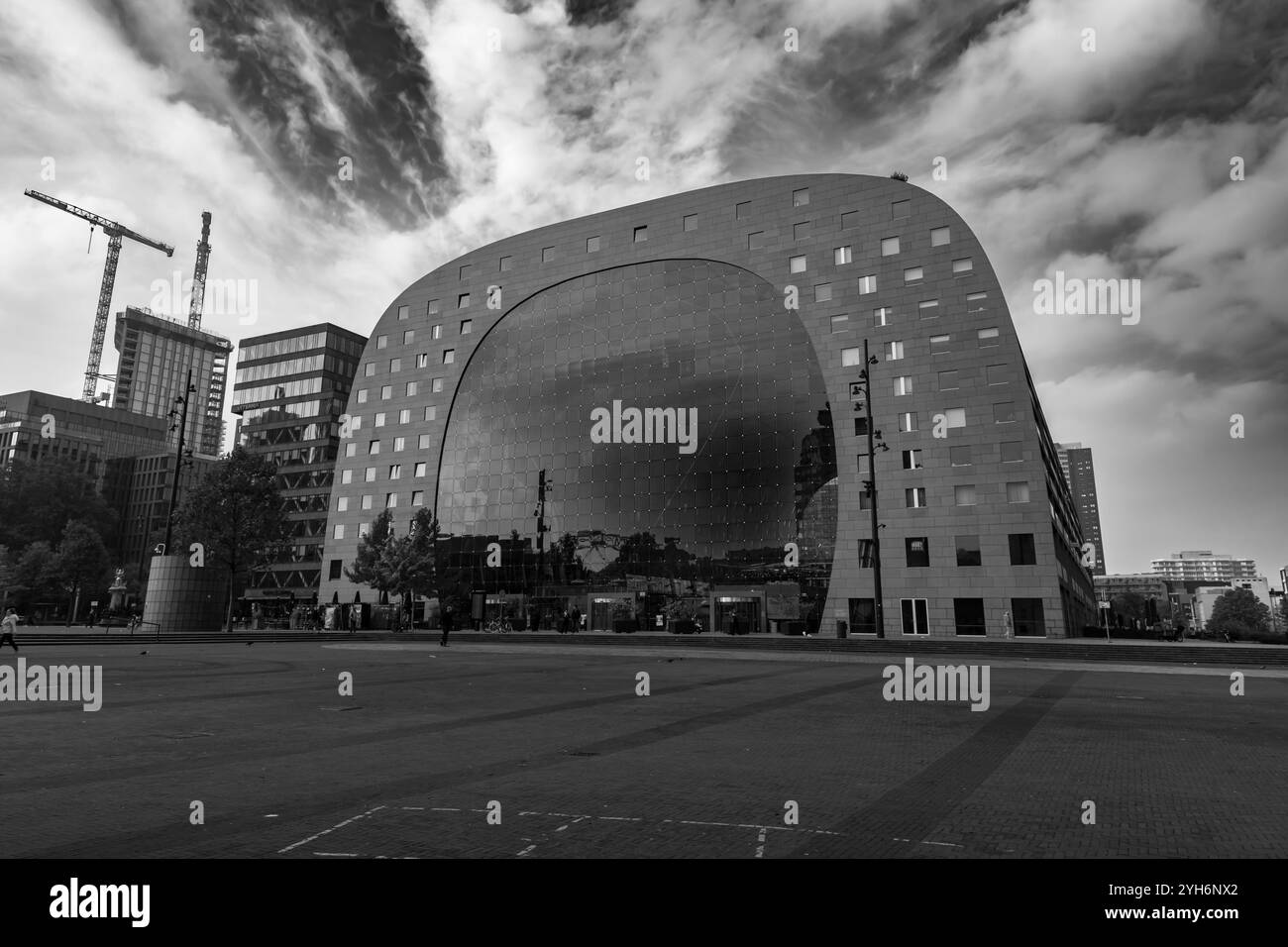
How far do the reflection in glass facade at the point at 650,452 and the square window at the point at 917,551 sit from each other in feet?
16.7

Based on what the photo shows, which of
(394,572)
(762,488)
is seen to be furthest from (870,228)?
(394,572)

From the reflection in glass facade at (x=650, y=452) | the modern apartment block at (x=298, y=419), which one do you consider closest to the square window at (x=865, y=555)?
the reflection in glass facade at (x=650, y=452)

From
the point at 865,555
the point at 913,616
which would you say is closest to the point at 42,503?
the point at 865,555

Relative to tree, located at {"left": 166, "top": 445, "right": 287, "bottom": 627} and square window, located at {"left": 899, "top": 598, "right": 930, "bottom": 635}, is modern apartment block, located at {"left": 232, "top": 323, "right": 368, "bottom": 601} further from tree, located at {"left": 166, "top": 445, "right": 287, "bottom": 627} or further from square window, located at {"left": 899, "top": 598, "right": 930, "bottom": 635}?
square window, located at {"left": 899, "top": 598, "right": 930, "bottom": 635}

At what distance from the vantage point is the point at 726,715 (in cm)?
1277

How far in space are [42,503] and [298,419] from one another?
29.1 metres

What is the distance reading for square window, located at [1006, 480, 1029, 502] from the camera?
46938mm

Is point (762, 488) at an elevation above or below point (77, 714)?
above

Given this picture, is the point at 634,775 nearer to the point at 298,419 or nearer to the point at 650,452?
the point at 650,452

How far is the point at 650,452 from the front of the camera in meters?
58.8

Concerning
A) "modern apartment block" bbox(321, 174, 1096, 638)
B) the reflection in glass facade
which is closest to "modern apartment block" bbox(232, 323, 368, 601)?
"modern apartment block" bbox(321, 174, 1096, 638)

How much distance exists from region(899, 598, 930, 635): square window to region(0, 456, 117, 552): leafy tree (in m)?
83.0
